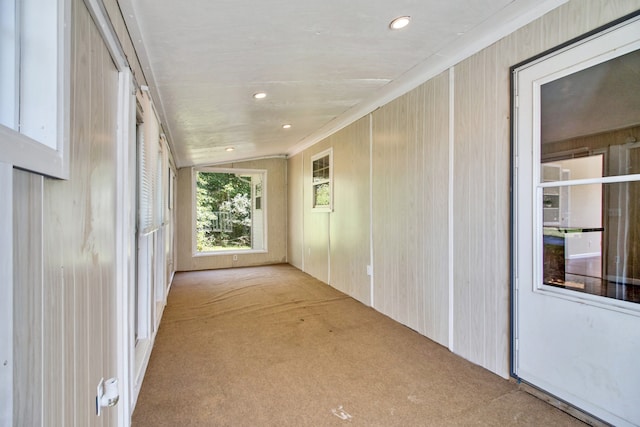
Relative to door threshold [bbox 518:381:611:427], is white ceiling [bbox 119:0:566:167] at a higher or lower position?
higher

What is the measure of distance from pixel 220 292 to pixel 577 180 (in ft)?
14.0

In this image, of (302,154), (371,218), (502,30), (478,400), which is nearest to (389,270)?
(371,218)

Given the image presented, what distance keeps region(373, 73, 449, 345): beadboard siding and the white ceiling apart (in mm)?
273

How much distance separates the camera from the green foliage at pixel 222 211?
664 cm

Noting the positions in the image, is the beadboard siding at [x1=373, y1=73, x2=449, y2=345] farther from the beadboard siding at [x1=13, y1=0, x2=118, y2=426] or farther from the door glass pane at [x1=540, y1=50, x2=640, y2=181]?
the beadboard siding at [x1=13, y1=0, x2=118, y2=426]

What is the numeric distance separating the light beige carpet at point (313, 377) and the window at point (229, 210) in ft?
10.2

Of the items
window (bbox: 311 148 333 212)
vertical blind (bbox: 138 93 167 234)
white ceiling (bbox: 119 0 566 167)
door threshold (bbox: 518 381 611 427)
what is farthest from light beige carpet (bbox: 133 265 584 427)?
white ceiling (bbox: 119 0 566 167)

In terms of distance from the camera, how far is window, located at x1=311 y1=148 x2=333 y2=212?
196 inches

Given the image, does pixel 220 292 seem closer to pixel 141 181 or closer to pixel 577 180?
pixel 141 181

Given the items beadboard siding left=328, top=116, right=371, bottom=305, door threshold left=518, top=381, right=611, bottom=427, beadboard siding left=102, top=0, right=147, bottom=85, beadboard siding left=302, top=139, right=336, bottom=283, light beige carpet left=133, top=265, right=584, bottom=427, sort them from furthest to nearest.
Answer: beadboard siding left=302, top=139, right=336, bottom=283
beadboard siding left=328, top=116, right=371, bottom=305
light beige carpet left=133, top=265, right=584, bottom=427
door threshold left=518, top=381, right=611, bottom=427
beadboard siding left=102, top=0, right=147, bottom=85

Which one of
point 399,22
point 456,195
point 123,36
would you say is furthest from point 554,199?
point 123,36

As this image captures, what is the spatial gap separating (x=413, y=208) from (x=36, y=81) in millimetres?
2842

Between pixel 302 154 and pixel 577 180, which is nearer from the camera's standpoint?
pixel 577 180

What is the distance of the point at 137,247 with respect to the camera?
249cm
